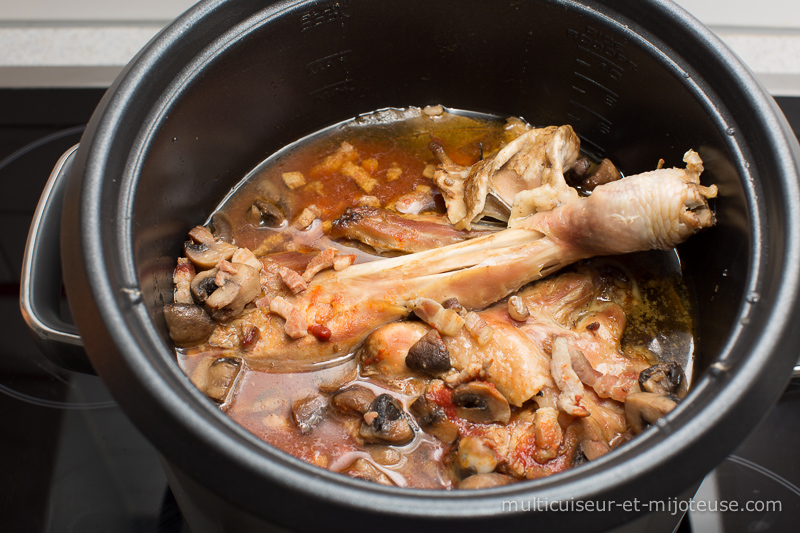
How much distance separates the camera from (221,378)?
1.49m

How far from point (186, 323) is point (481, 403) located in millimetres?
732

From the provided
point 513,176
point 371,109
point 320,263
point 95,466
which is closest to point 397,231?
point 320,263

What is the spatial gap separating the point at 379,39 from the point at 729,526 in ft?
5.54

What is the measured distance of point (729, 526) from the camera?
5.43 feet

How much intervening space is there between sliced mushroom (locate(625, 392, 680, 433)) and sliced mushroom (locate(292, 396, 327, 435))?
712mm

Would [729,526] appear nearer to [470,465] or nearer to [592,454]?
[592,454]

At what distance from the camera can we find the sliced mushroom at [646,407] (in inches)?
50.0

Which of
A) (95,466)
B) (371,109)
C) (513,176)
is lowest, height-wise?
(95,466)

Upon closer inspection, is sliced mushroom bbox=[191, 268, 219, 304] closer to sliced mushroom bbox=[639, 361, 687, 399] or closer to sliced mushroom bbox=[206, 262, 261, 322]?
sliced mushroom bbox=[206, 262, 261, 322]

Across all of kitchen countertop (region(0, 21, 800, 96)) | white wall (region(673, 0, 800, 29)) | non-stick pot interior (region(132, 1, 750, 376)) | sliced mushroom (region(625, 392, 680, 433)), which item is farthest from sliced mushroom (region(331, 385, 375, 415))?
white wall (region(673, 0, 800, 29))

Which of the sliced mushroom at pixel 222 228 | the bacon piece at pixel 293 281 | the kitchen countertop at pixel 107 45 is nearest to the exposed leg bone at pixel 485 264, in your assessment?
the bacon piece at pixel 293 281

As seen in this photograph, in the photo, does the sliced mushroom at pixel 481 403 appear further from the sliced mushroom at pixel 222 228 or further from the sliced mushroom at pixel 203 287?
the sliced mushroom at pixel 222 228

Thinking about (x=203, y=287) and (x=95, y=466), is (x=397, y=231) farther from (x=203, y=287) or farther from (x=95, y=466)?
(x=95, y=466)

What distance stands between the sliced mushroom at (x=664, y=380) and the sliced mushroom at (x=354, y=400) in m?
0.63
